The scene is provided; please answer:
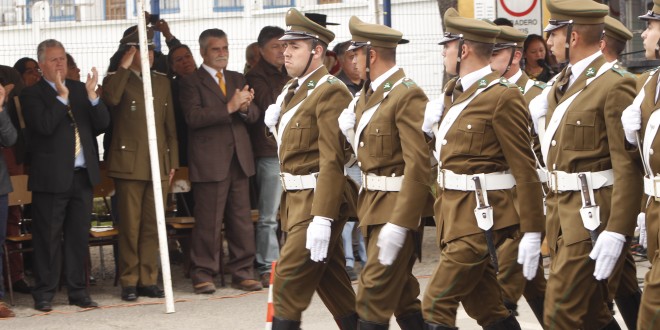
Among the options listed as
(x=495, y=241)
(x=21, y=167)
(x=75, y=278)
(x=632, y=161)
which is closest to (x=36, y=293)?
(x=75, y=278)

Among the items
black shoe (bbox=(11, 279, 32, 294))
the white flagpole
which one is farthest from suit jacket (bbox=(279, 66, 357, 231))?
black shoe (bbox=(11, 279, 32, 294))

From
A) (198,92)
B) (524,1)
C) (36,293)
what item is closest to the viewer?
(36,293)

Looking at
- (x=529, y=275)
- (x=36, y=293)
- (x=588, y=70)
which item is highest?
(x=588, y=70)

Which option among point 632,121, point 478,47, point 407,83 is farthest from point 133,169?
point 632,121

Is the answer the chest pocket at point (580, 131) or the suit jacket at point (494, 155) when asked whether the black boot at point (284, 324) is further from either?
the chest pocket at point (580, 131)

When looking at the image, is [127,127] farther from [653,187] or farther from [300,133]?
[653,187]

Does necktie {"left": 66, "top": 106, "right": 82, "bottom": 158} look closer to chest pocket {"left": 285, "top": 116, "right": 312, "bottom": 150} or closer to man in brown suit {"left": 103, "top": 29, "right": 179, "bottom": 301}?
man in brown suit {"left": 103, "top": 29, "right": 179, "bottom": 301}

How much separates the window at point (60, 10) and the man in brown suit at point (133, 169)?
2.52ft

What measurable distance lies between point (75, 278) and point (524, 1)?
470 cm

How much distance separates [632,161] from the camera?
608cm

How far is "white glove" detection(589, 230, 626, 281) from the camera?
5.97 m

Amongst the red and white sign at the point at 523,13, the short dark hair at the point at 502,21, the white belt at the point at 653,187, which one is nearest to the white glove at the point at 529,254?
the white belt at the point at 653,187

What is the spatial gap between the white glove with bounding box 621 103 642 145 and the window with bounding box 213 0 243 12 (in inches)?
253

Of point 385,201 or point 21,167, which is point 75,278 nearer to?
point 21,167
